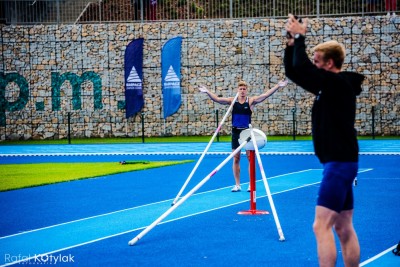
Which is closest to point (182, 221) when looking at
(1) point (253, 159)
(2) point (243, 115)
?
(1) point (253, 159)

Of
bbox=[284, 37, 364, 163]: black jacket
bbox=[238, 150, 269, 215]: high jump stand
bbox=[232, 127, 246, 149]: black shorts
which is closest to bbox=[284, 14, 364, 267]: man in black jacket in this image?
bbox=[284, 37, 364, 163]: black jacket

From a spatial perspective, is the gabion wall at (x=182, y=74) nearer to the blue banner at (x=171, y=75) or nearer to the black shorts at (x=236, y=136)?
the blue banner at (x=171, y=75)

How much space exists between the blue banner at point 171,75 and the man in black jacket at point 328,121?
27.5m

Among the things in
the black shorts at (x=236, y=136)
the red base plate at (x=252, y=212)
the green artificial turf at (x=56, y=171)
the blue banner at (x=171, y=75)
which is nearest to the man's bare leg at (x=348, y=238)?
the red base plate at (x=252, y=212)

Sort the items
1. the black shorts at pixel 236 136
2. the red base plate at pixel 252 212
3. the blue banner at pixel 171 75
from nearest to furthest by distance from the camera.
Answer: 1. the red base plate at pixel 252 212
2. the black shorts at pixel 236 136
3. the blue banner at pixel 171 75

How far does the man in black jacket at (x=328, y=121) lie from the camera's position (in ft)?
19.8

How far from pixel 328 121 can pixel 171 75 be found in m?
27.8

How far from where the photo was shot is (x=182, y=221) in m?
10.7

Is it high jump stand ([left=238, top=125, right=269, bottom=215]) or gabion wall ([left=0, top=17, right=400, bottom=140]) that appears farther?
gabion wall ([left=0, top=17, right=400, bottom=140])

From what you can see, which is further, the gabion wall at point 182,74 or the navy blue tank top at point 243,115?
the gabion wall at point 182,74

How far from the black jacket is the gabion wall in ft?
87.0

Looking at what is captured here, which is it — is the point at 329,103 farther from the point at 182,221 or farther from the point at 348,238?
the point at 182,221

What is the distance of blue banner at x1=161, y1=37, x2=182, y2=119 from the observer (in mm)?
33656

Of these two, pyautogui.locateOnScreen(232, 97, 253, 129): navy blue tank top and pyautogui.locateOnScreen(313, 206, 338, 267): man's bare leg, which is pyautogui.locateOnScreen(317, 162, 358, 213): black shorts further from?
pyautogui.locateOnScreen(232, 97, 253, 129): navy blue tank top
